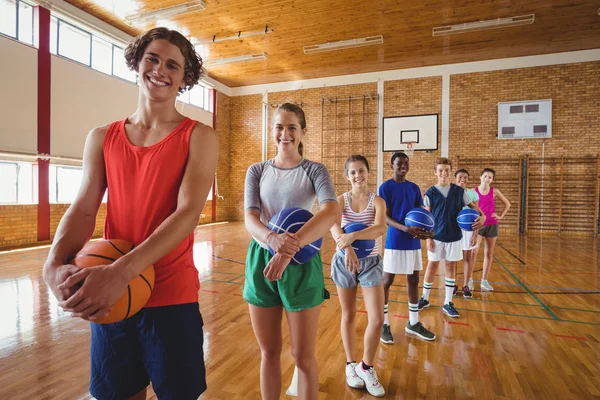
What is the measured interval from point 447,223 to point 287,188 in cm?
247

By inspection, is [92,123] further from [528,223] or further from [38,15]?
[528,223]

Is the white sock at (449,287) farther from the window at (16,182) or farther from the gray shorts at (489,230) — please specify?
the window at (16,182)

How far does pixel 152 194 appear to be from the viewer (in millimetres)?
1053

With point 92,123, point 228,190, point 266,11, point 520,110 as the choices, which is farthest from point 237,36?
point 520,110

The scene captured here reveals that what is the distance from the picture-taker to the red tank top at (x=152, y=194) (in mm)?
1057

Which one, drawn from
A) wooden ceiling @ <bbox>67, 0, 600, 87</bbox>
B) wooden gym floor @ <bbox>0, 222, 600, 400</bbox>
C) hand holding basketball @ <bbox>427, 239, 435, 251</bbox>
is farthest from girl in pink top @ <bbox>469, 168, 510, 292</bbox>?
wooden ceiling @ <bbox>67, 0, 600, 87</bbox>

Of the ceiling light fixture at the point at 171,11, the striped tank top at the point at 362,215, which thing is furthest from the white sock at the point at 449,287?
the ceiling light fixture at the point at 171,11

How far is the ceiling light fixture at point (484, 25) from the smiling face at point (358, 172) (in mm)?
7773

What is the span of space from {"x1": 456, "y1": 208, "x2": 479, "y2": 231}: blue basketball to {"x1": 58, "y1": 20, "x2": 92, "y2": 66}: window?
8.90m

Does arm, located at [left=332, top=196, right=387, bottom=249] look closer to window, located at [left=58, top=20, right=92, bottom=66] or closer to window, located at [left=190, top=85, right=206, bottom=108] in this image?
window, located at [left=58, top=20, right=92, bottom=66]

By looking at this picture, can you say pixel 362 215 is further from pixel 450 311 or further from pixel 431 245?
pixel 450 311

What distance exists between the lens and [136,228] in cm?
107

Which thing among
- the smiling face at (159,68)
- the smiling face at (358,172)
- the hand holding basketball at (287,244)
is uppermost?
the smiling face at (159,68)

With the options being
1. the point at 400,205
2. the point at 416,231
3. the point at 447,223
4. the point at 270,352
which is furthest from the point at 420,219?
the point at 270,352
